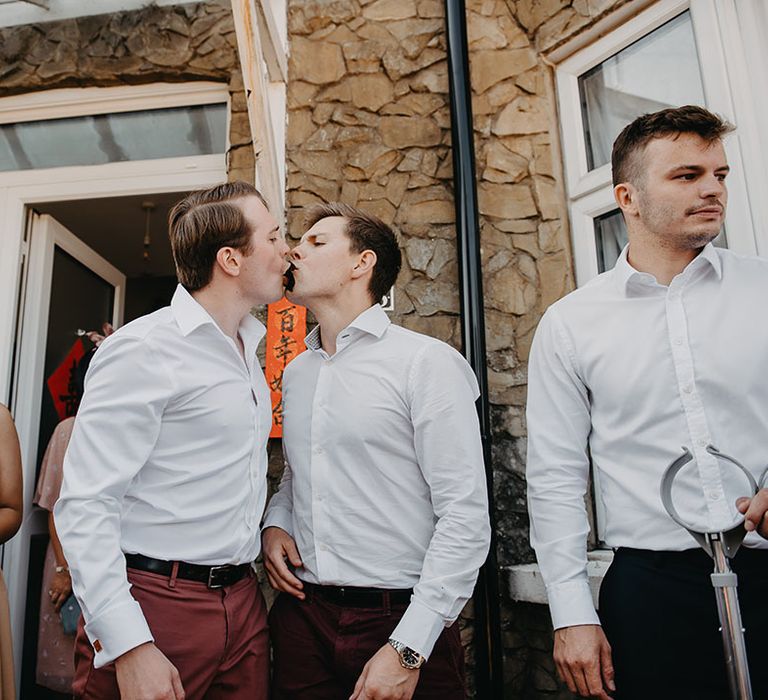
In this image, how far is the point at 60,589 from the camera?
9.57 ft

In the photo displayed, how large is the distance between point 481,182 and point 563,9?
32.5 inches

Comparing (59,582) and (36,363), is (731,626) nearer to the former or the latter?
(59,582)

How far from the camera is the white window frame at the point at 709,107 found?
2248mm

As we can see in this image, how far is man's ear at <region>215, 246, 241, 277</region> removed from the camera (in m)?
1.92

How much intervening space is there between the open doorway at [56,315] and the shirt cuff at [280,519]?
64.8 inches

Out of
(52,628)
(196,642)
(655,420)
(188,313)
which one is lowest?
(52,628)

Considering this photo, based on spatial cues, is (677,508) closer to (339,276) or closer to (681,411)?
(681,411)

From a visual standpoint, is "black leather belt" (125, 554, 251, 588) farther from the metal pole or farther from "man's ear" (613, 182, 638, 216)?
"man's ear" (613, 182, 638, 216)

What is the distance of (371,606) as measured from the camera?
1699mm

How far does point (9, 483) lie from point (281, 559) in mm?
1196

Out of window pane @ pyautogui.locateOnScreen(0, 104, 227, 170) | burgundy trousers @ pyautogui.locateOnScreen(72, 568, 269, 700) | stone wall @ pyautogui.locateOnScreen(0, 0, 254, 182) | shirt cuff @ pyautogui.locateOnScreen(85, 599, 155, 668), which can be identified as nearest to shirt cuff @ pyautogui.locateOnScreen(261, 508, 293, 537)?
burgundy trousers @ pyautogui.locateOnScreen(72, 568, 269, 700)

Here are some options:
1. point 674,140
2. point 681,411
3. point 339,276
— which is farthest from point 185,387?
point 674,140

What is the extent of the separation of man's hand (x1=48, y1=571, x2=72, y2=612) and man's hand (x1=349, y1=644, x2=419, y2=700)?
1.93 meters

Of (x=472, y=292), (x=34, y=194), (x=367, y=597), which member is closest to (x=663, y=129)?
A: (x=472, y=292)
